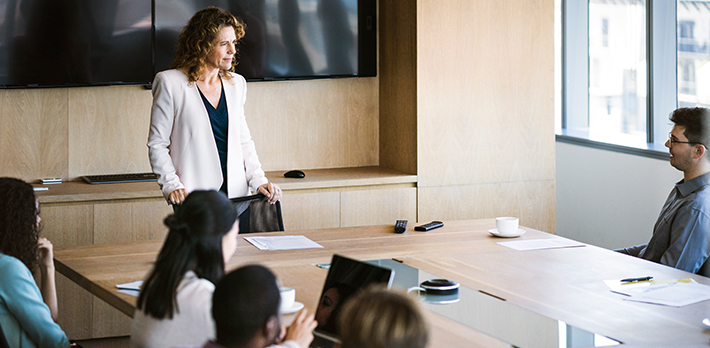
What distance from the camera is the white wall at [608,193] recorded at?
4.91m

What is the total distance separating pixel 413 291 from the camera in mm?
2303

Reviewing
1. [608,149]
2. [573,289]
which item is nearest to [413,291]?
[573,289]

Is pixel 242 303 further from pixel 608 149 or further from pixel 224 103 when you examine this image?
pixel 608 149

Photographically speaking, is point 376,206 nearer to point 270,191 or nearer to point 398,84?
point 398,84

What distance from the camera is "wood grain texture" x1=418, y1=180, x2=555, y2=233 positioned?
15.2ft

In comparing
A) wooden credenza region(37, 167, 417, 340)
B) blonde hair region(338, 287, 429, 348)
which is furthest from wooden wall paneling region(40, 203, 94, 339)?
blonde hair region(338, 287, 429, 348)

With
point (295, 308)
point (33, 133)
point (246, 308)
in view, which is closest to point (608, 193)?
point (33, 133)

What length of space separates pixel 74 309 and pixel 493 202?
91.7 inches

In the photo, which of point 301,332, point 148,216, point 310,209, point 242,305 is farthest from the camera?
point 310,209

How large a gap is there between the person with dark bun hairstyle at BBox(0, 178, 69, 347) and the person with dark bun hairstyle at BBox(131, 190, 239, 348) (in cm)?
44

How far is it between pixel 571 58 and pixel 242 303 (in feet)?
17.0

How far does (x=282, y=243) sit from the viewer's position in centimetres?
294

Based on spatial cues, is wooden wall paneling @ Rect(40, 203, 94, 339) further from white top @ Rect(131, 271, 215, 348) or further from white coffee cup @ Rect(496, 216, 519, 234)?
white top @ Rect(131, 271, 215, 348)

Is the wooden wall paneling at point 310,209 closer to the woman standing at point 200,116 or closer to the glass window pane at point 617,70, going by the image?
the woman standing at point 200,116
